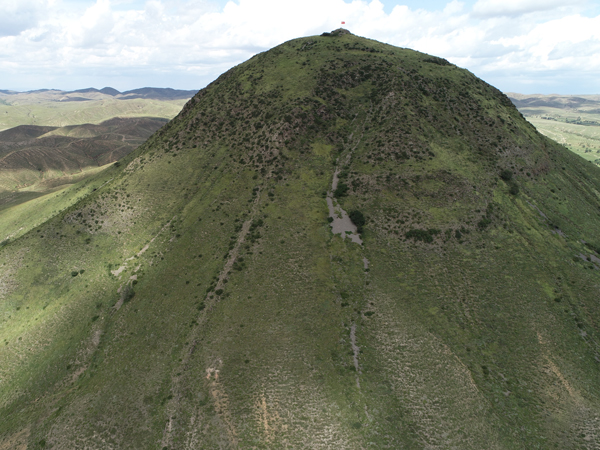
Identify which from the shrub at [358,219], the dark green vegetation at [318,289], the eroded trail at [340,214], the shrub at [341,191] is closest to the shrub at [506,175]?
the dark green vegetation at [318,289]

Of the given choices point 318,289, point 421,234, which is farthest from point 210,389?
point 421,234

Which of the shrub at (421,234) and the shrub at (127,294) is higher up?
the shrub at (421,234)

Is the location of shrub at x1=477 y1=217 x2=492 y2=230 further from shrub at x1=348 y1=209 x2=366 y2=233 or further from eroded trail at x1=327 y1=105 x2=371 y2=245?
eroded trail at x1=327 y1=105 x2=371 y2=245

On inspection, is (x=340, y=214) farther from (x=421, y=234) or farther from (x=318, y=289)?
(x=318, y=289)

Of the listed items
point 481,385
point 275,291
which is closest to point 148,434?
point 275,291

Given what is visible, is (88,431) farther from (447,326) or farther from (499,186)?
(499,186)

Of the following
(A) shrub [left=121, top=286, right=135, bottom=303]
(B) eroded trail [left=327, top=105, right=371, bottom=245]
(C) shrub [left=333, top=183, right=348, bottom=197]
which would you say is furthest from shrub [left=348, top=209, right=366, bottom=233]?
(A) shrub [left=121, top=286, right=135, bottom=303]

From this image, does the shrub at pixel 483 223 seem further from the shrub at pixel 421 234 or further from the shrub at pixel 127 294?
the shrub at pixel 127 294
